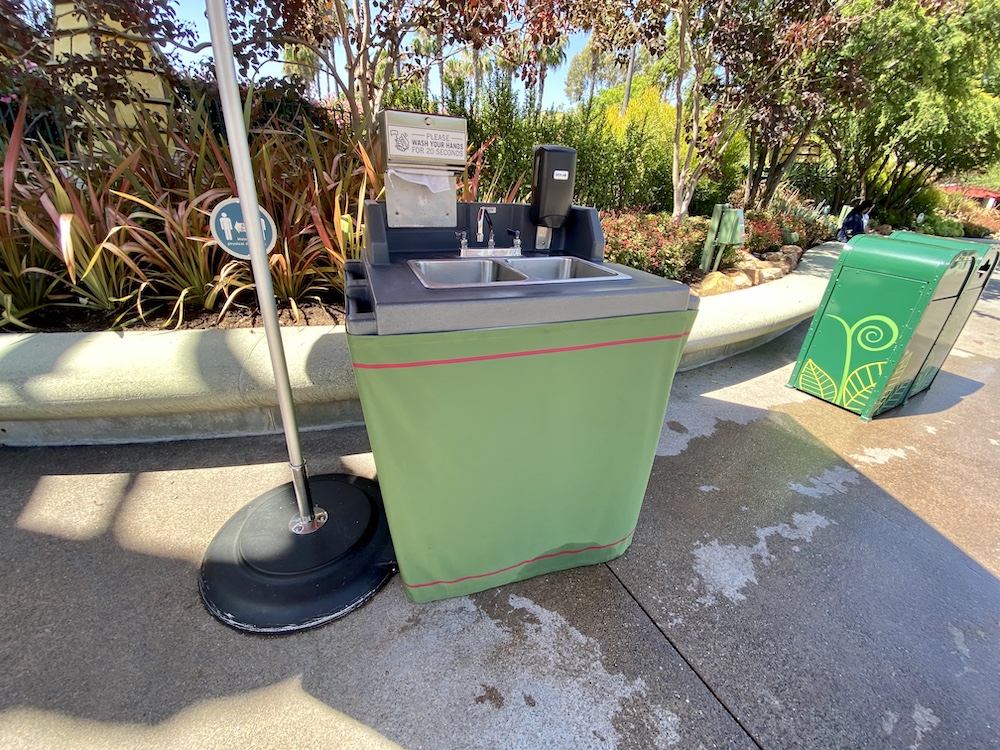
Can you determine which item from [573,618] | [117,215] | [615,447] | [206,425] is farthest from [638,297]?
[117,215]

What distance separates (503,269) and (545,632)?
1.26m

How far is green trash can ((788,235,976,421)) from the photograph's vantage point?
2.69 metres

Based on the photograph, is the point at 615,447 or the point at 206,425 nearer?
the point at 615,447

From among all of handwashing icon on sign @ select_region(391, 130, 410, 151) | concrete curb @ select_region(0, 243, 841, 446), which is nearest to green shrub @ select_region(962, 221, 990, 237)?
handwashing icon on sign @ select_region(391, 130, 410, 151)

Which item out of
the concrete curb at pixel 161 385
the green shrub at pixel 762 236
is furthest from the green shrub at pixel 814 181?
the concrete curb at pixel 161 385

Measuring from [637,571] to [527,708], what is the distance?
Answer: 2.26ft

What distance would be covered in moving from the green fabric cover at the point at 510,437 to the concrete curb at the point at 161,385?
3.60 ft

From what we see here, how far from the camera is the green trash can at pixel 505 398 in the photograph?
1160 millimetres

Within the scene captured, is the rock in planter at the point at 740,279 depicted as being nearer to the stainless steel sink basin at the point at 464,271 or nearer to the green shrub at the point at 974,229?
the stainless steel sink basin at the point at 464,271

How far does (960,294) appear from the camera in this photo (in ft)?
9.61

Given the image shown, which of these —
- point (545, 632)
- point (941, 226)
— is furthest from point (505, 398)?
point (941, 226)

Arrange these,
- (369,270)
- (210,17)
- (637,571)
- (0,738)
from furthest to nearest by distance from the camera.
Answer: (637,571) → (369,270) → (0,738) → (210,17)

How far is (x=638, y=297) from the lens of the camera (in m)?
1.29

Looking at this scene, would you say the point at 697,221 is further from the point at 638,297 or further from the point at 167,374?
the point at 167,374
